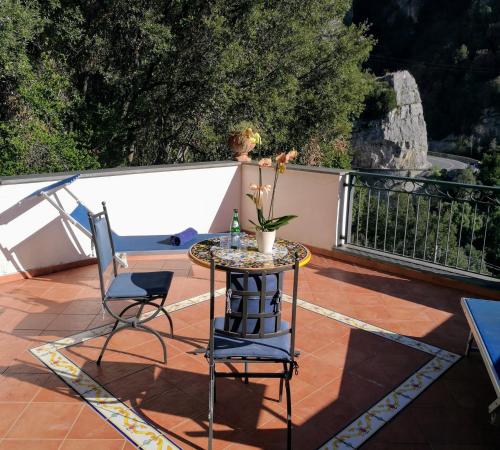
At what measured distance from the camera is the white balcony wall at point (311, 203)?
5.50 meters

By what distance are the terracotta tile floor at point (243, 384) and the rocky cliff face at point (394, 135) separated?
97.2ft

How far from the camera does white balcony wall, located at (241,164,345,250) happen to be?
5.50m

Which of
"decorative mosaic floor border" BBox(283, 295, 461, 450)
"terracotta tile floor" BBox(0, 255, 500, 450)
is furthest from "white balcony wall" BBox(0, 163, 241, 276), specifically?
"decorative mosaic floor border" BBox(283, 295, 461, 450)

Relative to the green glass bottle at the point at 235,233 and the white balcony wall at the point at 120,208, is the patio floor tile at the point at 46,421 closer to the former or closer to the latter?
the green glass bottle at the point at 235,233

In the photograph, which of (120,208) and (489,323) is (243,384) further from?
(120,208)

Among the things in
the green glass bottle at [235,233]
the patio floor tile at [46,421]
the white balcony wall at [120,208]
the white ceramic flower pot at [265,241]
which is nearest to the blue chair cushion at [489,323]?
the white ceramic flower pot at [265,241]

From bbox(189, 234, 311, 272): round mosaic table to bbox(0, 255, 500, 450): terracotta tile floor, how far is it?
2.40 ft

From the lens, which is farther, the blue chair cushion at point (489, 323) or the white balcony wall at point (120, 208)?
the white balcony wall at point (120, 208)

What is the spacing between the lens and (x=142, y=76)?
392 inches

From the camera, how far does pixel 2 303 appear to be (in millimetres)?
4117

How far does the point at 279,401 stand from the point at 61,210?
2.90 meters

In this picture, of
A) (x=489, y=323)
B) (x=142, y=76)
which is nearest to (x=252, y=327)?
(x=489, y=323)

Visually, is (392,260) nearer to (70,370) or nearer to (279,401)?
(279,401)

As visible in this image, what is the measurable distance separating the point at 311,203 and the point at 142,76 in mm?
5781
